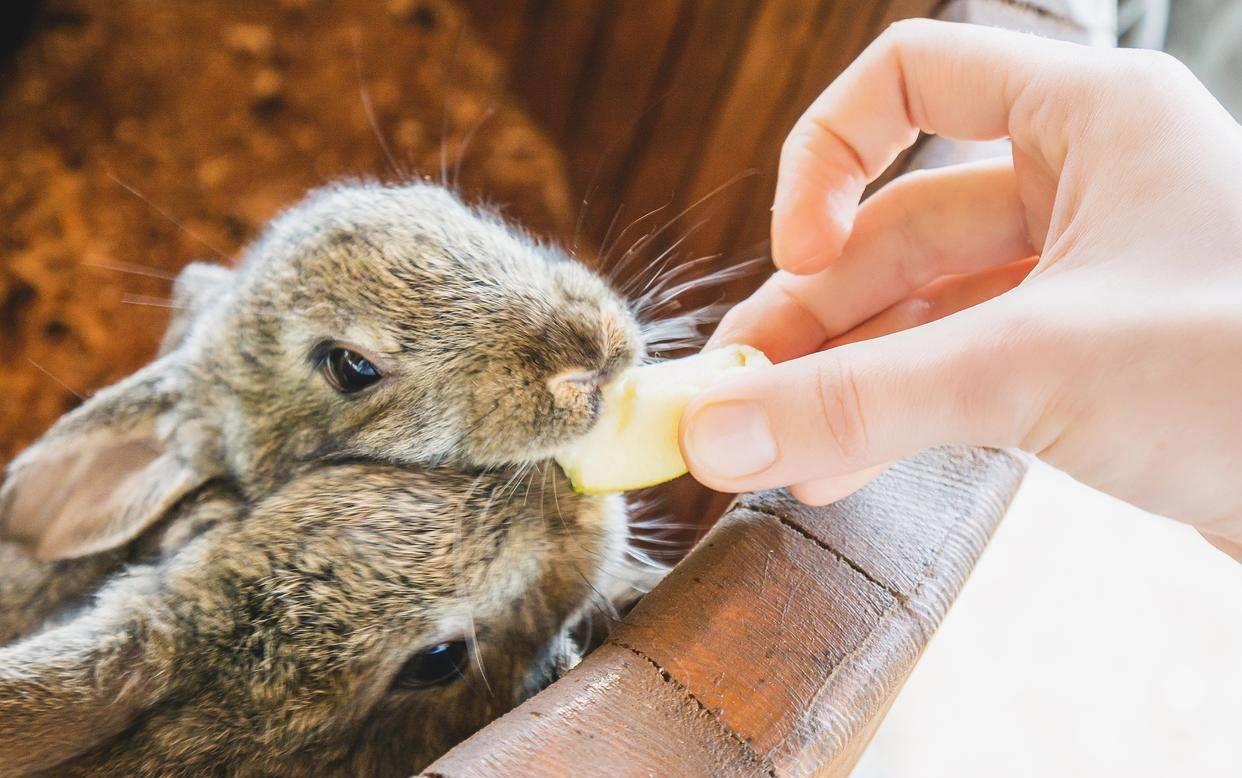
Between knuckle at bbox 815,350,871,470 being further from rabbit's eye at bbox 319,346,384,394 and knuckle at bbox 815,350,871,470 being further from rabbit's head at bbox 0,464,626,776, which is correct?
rabbit's eye at bbox 319,346,384,394

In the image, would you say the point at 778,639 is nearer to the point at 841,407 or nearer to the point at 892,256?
the point at 841,407

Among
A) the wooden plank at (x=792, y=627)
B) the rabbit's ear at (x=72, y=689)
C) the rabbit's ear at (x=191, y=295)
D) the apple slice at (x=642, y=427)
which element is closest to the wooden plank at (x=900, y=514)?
the wooden plank at (x=792, y=627)

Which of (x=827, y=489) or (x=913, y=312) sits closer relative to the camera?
(x=827, y=489)

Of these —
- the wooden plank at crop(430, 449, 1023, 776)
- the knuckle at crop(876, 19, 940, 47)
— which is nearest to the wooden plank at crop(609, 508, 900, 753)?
the wooden plank at crop(430, 449, 1023, 776)

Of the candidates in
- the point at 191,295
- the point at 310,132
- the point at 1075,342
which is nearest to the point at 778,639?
the point at 1075,342

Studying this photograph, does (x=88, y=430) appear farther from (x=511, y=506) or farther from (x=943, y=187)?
(x=943, y=187)
